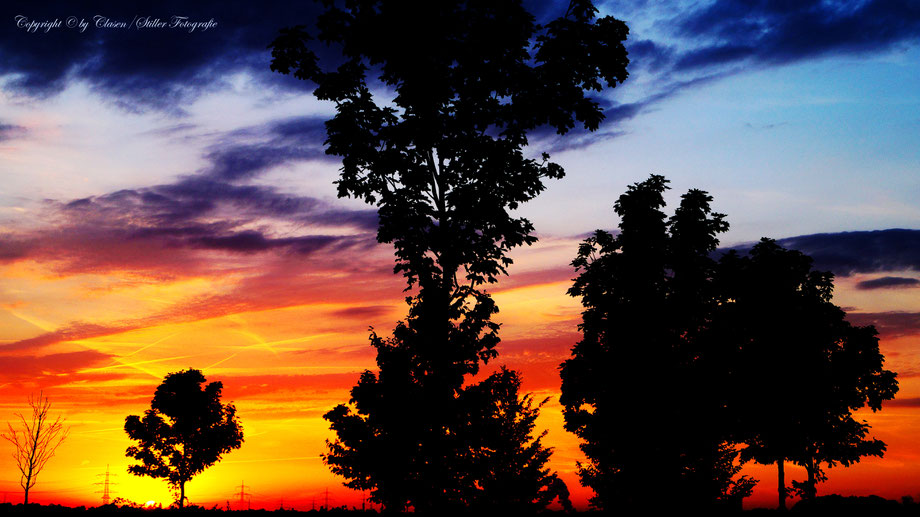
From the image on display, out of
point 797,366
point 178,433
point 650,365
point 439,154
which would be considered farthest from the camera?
point 178,433

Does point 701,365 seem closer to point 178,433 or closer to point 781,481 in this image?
point 781,481

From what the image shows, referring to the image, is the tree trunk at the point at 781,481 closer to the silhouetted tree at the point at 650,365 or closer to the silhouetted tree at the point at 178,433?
the silhouetted tree at the point at 650,365

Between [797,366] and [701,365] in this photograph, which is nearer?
[701,365]

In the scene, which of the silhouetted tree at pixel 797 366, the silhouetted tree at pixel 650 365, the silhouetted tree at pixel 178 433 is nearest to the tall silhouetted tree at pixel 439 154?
the silhouetted tree at pixel 650 365

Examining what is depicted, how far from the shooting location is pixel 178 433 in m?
58.0

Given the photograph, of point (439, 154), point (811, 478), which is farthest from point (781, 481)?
point (439, 154)

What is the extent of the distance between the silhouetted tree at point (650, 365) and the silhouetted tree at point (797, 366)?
5.86 m

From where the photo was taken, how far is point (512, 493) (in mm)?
29953

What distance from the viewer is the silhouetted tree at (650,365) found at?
122 ft

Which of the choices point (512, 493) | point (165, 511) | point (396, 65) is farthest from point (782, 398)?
point (165, 511)

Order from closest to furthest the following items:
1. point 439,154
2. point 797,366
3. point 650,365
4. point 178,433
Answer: point 439,154
point 650,365
point 797,366
point 178,433

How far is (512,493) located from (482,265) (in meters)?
11.9

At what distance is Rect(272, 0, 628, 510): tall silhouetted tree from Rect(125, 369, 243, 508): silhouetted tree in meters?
39.4

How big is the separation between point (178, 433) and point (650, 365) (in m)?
38.9
